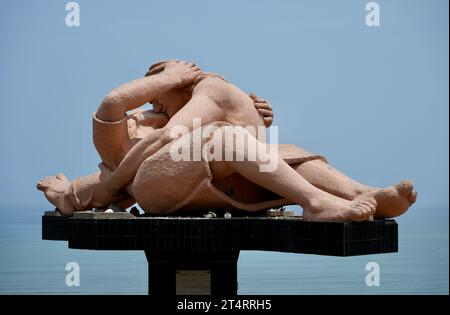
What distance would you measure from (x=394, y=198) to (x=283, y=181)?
92 cm

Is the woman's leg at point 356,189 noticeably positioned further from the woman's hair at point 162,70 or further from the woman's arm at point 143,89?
the woman's arm at point 143,89

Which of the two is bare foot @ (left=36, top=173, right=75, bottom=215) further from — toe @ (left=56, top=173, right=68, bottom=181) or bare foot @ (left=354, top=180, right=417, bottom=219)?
bare foot @ (left=354, top=180, right=417, bottom=219)

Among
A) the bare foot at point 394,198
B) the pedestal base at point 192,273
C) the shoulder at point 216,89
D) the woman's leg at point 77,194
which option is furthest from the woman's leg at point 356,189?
the woman's leg at point 77,194

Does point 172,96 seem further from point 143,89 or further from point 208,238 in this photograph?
point 208,238

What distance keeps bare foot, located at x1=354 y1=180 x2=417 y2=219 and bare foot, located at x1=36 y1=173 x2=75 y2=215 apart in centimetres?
302

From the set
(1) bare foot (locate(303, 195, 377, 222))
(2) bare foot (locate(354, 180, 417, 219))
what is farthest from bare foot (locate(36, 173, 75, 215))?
(2) bare foot (locate(354, 180, 417, 219))

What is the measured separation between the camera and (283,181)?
702 cm

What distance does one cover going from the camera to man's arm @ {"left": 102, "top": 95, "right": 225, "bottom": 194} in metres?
7.39

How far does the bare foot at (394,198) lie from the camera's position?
6843 millimetres

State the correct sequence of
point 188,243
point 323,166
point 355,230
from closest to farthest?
point 355,230, point 188,243, point 323,166

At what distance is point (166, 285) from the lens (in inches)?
302

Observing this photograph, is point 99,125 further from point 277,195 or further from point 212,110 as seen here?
point 277,195
